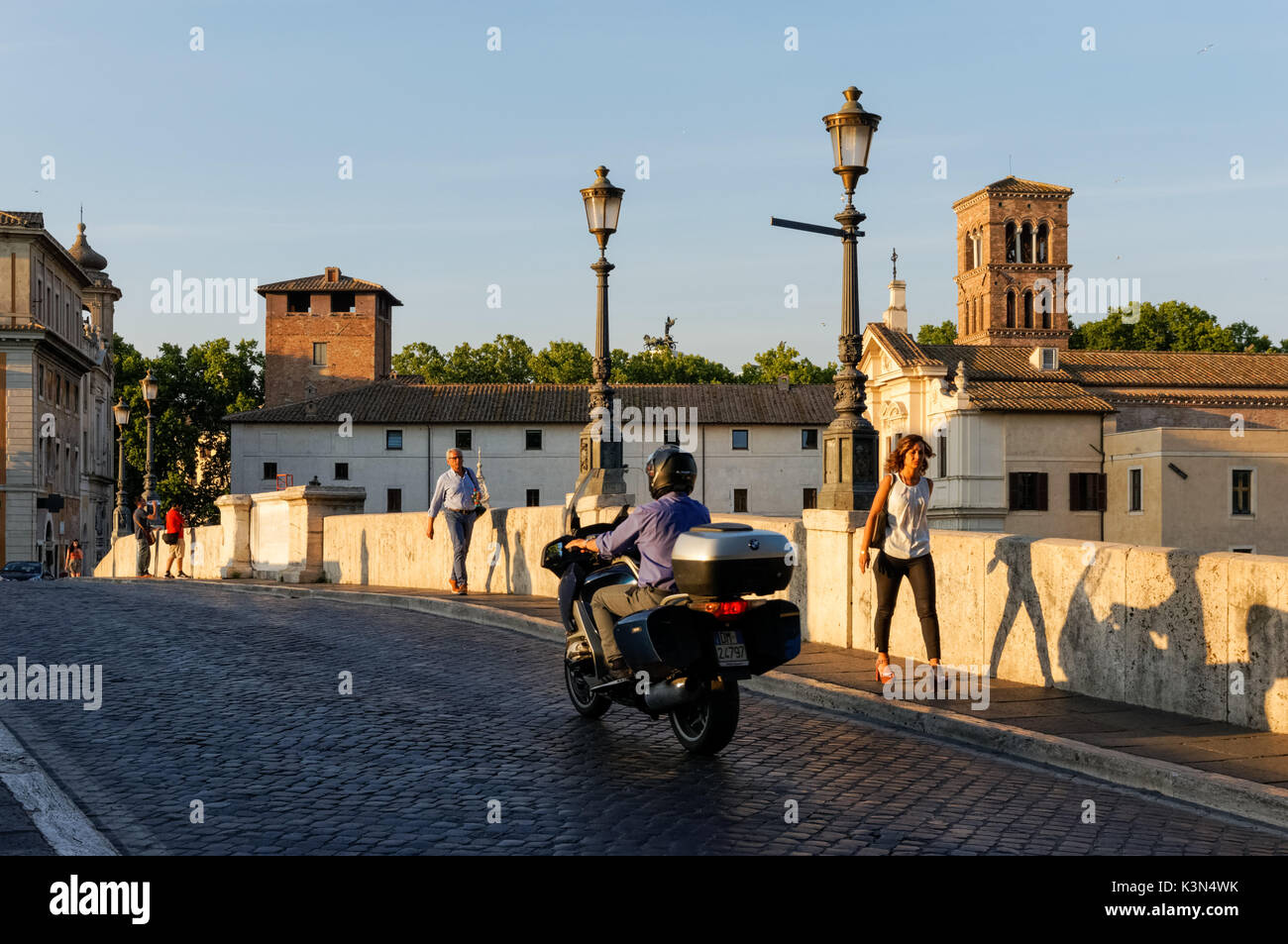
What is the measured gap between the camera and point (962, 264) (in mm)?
95375

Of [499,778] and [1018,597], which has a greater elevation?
[1018,597]

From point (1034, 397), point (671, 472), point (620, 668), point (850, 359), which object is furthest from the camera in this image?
point (1034, 397)

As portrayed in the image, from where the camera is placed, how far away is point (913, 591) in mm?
9039

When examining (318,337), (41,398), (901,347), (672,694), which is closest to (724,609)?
(672,694)

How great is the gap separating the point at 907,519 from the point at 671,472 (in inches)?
87.4

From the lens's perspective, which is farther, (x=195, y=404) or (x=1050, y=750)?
(x=195, y=404)

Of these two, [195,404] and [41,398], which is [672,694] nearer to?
[41,398]

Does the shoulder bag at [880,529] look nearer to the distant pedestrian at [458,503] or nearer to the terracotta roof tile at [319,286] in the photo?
the distant pedestrian at [458,503]

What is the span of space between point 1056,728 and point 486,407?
6838cm

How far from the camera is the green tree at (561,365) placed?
96.9 metres

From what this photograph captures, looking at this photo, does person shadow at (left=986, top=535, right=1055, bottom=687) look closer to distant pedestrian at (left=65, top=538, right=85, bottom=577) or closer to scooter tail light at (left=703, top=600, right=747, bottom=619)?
scooter tail light at (left=703, top=600, right=747, bottom=619)

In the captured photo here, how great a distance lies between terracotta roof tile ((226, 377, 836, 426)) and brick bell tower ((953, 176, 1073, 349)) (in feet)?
65.3

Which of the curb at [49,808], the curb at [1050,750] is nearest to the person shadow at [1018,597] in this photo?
the curb at [1050,750]

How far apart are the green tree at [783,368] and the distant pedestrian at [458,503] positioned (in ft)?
255
